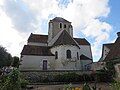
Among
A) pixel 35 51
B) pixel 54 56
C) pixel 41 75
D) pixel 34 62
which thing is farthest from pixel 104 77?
pixel 35 51

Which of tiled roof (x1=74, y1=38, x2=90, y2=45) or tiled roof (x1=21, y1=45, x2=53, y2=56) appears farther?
tiled roof (x1=74, y1=38, x2=90, y2=45)

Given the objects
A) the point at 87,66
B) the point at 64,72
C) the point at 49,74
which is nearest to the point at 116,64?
the point at 64,72

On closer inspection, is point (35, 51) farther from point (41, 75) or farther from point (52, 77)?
point (52, 77)

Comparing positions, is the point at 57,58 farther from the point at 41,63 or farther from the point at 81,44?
the point at 81,44

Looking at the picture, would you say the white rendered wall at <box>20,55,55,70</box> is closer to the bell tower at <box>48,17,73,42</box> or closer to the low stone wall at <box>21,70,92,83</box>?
the low stone wall at <box>21,70,92,83</box>

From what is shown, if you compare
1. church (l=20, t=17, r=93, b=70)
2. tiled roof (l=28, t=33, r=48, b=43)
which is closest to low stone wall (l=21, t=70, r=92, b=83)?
church (l=20, t=17, r=93, b=70)

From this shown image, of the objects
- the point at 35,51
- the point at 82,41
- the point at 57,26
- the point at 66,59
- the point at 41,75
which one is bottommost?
the point at 41,75

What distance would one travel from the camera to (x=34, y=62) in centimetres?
3238

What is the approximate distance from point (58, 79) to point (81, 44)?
2127 cm

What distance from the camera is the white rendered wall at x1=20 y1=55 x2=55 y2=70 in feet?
105

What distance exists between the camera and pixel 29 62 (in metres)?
32.1

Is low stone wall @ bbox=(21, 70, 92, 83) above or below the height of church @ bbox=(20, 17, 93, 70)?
below

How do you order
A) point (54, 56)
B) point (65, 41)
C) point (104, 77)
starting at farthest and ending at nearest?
point (65, 41)
point (54, 56)
point (104, 77)

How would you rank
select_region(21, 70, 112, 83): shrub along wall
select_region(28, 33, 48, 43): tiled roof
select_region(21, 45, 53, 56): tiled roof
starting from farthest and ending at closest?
1. select_region(28, 33, 48, 43): tiled roof
2. select_region(21, 45, 53, 56): tiled roof
3. select_region(21, 70, 112, 83): shrub along wall
